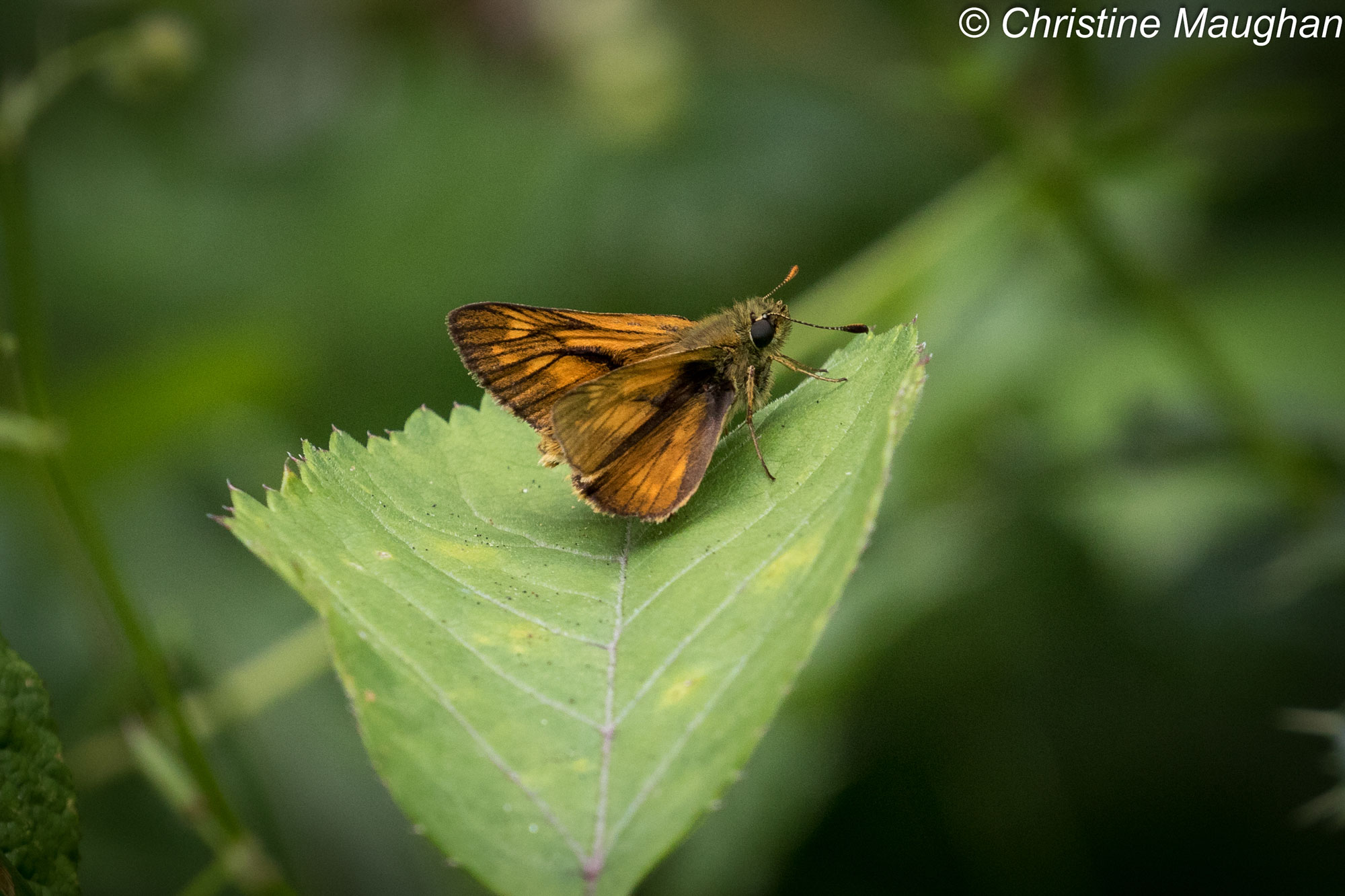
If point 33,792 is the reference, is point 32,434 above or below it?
above

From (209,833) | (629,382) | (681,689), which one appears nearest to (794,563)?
(681,689)

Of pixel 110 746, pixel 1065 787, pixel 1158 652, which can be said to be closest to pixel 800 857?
pixel 1065 787

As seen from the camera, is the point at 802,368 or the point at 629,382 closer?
the point at 629,382

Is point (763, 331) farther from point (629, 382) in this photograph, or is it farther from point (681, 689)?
point (681, 689)

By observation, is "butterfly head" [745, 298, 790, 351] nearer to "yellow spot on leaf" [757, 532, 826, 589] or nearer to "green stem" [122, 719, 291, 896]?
"yellow spot on leaf" [757, 532, 826, 589]

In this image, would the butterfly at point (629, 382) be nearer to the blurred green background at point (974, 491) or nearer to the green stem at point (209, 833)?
the blurred green background at point (974, 491)

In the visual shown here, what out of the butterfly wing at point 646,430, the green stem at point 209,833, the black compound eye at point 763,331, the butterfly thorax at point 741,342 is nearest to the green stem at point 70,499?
the green stem at point 209,833
